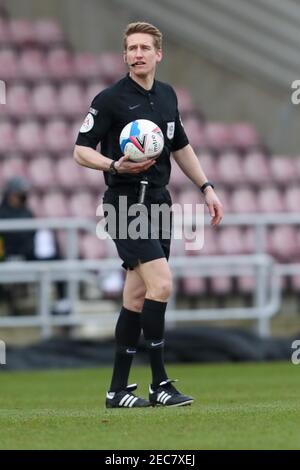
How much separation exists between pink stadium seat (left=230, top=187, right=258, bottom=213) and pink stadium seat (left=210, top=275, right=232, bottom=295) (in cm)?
146

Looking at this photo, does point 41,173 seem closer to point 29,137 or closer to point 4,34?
point 29,137

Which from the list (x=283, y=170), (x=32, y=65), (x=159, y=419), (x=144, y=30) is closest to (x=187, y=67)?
(x=283, y=170)

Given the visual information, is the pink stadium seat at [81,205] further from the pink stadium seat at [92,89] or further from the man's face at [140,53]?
the man's face at [140,53]

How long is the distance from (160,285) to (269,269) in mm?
7078

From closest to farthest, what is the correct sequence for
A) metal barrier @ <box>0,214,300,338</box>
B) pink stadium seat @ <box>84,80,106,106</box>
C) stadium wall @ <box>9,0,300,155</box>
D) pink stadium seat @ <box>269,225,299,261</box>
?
metal barrier @ <box>0,214,300,338</box> < pink stadium seat @ <box>269,225,299,261</box> < pink stadium seat @ <box>84,80,106,106</box> < stadium wall @ <box>9,0,300,155</box>

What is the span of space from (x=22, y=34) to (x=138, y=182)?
35.5 ft

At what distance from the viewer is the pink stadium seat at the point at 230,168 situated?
18.0 meters

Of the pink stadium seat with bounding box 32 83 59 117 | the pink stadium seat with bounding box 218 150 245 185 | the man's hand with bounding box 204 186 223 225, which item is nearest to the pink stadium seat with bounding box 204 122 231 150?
the pink stadium seat with bounding box 218 150 245 185

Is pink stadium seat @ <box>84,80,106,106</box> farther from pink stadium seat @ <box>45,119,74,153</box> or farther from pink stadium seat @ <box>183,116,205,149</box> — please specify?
pink stadium seat @ <box>183,116,205,149</box>

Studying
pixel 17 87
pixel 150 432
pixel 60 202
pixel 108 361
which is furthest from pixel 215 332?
pixel 150 432

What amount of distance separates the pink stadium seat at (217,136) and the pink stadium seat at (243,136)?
0.07 m

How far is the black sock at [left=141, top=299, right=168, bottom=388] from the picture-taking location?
786 centimetres

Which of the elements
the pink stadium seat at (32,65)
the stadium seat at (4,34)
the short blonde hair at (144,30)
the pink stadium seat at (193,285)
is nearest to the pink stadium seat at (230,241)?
the pink stadium seat at (193,285)
